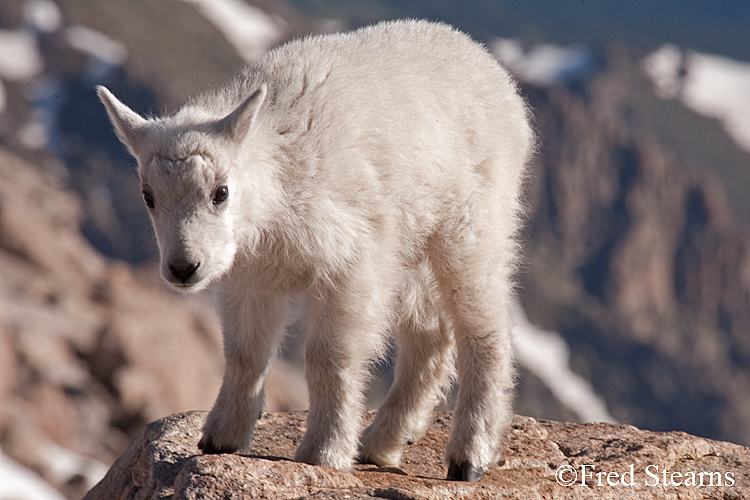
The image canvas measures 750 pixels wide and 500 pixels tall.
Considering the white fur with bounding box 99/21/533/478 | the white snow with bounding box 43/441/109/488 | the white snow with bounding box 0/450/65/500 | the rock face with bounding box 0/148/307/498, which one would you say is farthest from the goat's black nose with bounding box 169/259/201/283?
the white snow with bounding box 43/441/109/488

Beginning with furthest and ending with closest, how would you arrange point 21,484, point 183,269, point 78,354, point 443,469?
1. point 78,354
2. point 21,484
3. point 443,469
4. point 183,269

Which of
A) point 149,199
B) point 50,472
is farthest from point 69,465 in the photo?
point 149,199

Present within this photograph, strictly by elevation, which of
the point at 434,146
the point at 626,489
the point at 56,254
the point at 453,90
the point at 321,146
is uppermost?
the point at 56,254

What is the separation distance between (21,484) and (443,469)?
1267 centimetres

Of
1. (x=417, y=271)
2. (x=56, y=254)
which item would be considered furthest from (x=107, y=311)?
(x=417, y=271)

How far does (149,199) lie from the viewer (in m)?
5.01

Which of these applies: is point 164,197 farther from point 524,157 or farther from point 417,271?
point 524,157

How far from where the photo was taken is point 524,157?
23.6ft

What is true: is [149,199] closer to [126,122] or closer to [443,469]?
[126,122]

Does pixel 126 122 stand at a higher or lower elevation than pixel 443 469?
higher

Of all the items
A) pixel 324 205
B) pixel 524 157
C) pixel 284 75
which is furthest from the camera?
pixel 524 157

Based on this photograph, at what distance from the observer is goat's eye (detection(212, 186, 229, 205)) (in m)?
4.95

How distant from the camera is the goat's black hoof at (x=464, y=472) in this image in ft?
19.8

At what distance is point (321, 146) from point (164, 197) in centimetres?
116
